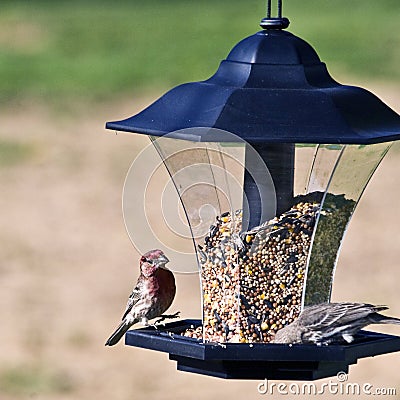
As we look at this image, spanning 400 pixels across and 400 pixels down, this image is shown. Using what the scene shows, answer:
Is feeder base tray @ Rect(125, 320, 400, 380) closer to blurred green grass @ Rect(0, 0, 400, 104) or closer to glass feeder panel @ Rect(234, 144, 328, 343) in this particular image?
glass feeder panel @ Rect(234, 144, 328, 343)

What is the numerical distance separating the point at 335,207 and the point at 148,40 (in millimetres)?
23418

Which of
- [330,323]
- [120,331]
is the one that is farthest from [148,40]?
[330,323]

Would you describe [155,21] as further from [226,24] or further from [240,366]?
[240,366]

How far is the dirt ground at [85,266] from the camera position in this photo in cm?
1168

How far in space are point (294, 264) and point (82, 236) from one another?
11507 mm

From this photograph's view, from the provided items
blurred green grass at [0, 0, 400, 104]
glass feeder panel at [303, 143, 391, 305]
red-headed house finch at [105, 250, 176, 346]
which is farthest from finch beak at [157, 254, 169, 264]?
blurred green grass at [0, 0, 400, 104]

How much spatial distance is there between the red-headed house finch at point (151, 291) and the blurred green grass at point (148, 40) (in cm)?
1756

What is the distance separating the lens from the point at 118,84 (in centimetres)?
2467

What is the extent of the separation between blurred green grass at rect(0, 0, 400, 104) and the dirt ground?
152cm

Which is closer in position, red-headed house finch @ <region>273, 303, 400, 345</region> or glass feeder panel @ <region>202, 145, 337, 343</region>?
red-headed house finch @ <region>273, 303, 400, 345</region>

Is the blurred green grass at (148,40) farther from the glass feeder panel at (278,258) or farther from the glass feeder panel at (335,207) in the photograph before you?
the glass feeder panel at (278,258)

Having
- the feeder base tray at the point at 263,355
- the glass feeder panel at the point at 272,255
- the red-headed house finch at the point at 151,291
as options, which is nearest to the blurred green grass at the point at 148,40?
the red-headed house finch at the point at 151,291

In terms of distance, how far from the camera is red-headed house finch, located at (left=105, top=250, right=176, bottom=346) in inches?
224

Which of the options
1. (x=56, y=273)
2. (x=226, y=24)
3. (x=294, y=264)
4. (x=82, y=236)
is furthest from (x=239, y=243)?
(x=226, y=24)
